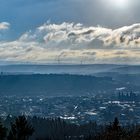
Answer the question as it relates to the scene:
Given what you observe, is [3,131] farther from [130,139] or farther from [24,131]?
[130,139]

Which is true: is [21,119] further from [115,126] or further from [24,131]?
[115,126]

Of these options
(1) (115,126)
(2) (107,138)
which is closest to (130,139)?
(2) (107,138)

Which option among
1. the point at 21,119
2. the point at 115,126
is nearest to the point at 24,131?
the point at 21,119

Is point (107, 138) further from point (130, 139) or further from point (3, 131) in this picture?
point (3, 131)

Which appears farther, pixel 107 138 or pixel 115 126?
pixel 115 126

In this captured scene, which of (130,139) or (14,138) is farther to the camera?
(14,138)

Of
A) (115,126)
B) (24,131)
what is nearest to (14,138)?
A: (24,131)

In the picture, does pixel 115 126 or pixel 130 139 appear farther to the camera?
pixel 115 126
